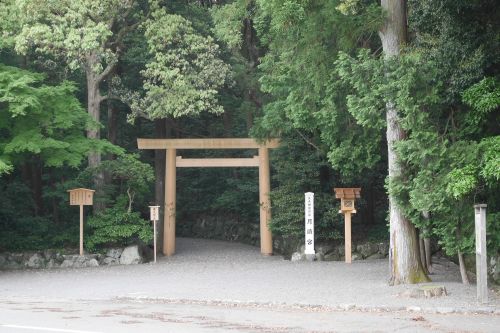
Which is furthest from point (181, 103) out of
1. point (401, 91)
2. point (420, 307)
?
point (420, 307)

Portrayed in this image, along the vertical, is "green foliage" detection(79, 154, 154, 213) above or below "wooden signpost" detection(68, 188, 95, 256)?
above

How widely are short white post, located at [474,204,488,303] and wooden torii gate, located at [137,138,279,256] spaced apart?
530 inches

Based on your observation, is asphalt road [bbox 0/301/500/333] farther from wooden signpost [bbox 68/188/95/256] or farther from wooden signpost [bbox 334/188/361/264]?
wooden signpost [bbox 68/188/95/256]

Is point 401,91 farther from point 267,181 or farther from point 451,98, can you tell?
point 267,181

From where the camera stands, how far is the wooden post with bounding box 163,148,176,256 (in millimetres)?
26953

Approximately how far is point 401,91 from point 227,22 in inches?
435

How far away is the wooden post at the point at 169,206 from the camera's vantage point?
88.4ft

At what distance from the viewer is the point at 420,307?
42.3ft

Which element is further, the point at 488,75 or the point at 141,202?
the point at 141,202

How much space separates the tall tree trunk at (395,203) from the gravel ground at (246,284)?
1.68 ft

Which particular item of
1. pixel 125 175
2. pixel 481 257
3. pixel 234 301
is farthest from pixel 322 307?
pixel 125 175

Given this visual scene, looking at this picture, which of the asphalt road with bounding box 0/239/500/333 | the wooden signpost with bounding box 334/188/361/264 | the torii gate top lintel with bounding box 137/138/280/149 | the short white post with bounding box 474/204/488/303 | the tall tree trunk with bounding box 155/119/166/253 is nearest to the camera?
the asphalt road with bounding box 0/239/500/333

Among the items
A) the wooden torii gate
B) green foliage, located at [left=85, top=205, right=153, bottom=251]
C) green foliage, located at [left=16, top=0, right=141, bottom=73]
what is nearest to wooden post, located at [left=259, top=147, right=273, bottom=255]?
the wooden torii gate

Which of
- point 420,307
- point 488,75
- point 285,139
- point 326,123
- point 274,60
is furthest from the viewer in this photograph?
point 285,139
